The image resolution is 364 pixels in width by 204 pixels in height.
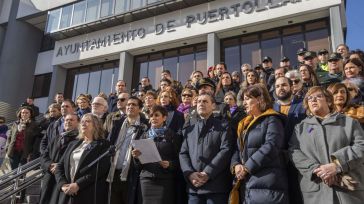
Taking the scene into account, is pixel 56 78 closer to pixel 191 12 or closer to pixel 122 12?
pixel 122 12

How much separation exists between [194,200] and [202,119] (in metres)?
1.06

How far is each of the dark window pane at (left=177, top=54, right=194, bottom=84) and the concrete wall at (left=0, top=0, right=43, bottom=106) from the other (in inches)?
442

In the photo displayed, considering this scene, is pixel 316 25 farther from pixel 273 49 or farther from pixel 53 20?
pixel 53 20

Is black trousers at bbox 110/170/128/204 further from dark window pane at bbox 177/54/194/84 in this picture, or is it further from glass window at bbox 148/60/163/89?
glass window at bbox 148/60/163/89

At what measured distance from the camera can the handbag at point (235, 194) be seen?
3.63 metres

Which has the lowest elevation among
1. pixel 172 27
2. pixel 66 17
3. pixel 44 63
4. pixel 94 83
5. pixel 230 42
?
pixel 94 83

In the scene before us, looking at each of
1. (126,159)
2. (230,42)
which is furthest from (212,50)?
(126,159)

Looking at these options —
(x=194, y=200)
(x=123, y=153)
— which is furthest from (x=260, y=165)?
(x=123, y=153)

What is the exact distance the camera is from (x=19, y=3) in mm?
21625

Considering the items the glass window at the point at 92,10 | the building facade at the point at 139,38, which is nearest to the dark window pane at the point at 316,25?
the building facade at the point at 139,38

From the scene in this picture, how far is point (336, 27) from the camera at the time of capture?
39.6 feet

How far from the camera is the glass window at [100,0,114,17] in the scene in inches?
680

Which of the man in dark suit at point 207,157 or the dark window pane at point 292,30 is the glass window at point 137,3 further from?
the man in dark suit at point 207,157

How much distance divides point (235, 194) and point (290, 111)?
135 cm
